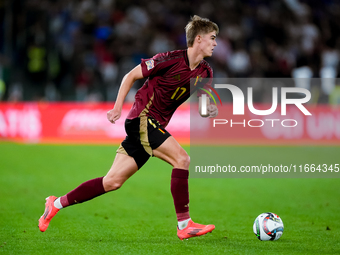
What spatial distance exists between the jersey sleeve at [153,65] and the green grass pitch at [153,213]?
1779 millimetres

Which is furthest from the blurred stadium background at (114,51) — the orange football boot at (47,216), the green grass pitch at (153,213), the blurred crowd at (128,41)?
the orange football boot at (47,216)

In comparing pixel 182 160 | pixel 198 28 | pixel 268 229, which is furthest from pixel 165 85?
pixel 268 229

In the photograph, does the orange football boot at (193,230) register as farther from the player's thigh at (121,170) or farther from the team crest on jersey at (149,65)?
the team crest on jersey at (149,65)

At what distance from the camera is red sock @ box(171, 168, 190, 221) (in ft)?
17.2

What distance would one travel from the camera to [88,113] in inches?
631

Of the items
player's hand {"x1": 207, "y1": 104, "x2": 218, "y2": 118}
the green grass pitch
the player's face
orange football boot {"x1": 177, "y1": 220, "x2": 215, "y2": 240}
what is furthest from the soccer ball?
the player's face

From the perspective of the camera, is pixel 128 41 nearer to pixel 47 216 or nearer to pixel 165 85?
pixel 165 85

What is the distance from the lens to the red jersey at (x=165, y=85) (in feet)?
17.5

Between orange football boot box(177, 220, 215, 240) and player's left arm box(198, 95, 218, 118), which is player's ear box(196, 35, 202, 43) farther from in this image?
orange football boot box(177, 220, 215, 240)

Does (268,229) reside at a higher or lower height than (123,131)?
lower

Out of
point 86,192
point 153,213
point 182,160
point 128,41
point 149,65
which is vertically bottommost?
point 153,213

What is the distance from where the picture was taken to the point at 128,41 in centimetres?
1938

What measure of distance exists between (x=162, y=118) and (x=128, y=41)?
1434 centimetres

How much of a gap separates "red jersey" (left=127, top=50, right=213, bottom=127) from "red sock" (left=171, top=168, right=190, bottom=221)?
597 millimetres
